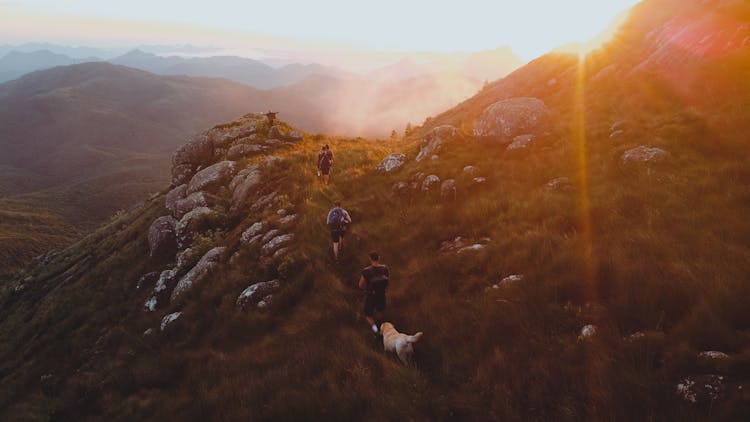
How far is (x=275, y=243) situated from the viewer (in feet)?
38.0

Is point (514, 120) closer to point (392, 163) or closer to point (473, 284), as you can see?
point (392, 163)

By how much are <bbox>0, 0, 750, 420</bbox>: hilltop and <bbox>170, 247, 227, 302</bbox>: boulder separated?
0.08 metres

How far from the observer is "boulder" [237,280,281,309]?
9320mm

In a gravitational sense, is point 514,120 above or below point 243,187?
above

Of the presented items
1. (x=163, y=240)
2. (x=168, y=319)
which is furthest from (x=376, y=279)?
(x=163, y=240)

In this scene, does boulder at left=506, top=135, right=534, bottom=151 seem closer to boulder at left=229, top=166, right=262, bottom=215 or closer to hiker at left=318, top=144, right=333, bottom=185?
hiker at left=318, top=144, right=333, bottom=185

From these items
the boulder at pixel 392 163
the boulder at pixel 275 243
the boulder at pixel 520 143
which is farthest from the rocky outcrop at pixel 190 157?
the boulder at pixel 520 143

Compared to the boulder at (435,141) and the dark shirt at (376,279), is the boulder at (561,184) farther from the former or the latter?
the boulder at (435,141)

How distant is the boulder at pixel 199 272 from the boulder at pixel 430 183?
8166 millimetres

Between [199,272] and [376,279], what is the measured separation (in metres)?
7.96

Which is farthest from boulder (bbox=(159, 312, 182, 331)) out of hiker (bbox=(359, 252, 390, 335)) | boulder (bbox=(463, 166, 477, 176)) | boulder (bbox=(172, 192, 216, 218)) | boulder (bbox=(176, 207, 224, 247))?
boulder (bbox=(463, 166, 477, 176))

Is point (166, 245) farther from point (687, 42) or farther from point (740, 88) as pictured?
point (687, 42)

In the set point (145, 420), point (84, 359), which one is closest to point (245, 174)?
point (84, 359)

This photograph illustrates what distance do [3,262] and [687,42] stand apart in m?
127
